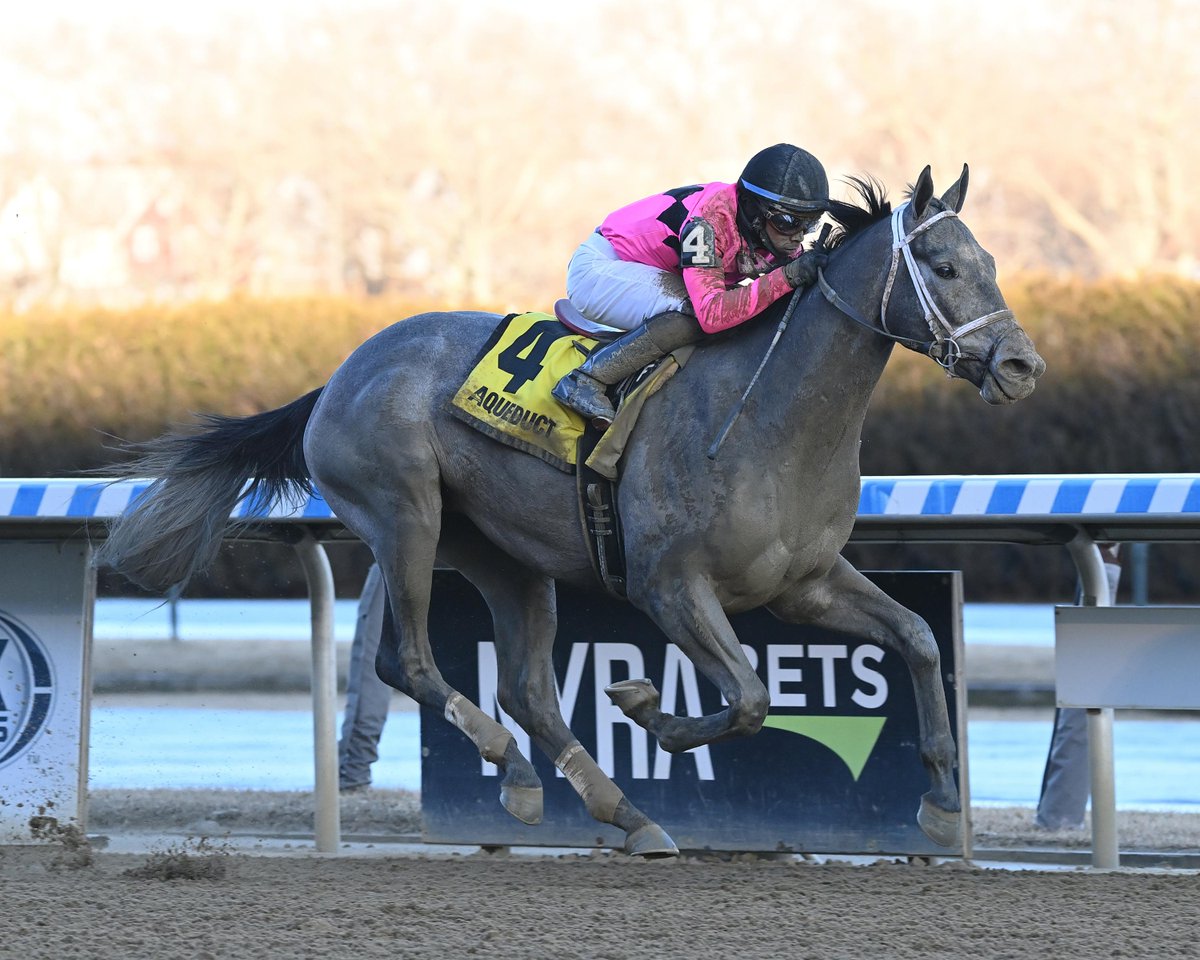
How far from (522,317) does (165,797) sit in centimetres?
330

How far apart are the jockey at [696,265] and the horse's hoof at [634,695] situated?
716mm

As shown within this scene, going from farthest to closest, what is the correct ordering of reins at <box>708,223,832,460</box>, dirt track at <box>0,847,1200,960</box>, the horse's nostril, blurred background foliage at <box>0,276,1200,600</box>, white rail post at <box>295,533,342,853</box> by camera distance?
blurred background foliage at <box>0,276,1200,600</box>
white rail post at <box>295,533,342,853</box>
reins at <box>708,223,832,460</box>
the horse's nostril
dirt track at <box>0,847,1200,960</box>

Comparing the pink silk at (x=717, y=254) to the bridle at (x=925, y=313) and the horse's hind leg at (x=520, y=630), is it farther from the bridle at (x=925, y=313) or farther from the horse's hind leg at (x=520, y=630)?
the horse's hind leg at (x=520, y=630)

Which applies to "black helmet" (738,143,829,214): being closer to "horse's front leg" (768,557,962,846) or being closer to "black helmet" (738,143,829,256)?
"black helmet" (738,143,829,256)

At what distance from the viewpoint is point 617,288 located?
15.8 ft

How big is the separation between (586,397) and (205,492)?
5.10 ft

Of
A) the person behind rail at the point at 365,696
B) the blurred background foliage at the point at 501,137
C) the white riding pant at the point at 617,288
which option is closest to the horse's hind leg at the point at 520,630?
the white riding pant at the point at 617,288

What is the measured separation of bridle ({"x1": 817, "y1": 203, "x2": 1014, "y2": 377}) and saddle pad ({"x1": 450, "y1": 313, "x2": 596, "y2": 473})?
80 centimetres

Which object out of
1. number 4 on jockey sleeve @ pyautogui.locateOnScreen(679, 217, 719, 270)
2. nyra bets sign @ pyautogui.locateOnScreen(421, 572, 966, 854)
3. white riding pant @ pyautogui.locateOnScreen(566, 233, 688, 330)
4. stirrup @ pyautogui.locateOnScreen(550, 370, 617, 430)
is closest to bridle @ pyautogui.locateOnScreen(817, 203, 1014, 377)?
number 4 on jockey sleeve @ pyautogui.locateOnScreen(679, 217, 719, 270)

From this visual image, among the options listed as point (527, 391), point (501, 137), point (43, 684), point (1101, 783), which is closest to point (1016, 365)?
point (527, 391)

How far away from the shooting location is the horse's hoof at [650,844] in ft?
15.5

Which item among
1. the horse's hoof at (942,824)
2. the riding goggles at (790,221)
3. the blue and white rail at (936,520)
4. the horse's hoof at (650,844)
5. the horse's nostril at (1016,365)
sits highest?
the riding goggles at (790,221)

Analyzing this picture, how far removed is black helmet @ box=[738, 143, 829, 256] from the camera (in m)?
4.55

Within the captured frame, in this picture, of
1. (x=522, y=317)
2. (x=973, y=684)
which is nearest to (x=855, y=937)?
(x=522, y=317)
